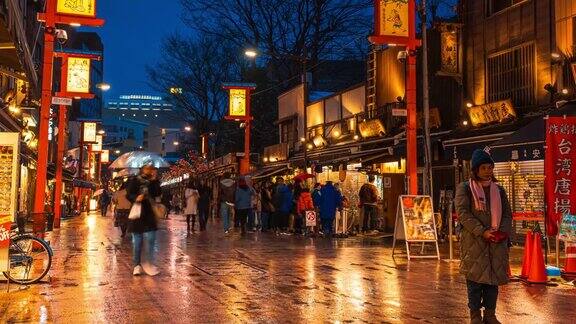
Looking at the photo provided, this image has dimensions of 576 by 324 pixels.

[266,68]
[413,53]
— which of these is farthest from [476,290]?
[266,68]

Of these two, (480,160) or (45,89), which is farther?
(45,89)

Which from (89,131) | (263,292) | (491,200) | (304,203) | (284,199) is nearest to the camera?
(491,200)

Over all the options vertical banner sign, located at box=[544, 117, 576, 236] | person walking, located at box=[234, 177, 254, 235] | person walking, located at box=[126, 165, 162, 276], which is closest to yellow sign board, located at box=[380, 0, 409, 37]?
vertical banner sign, located at box=[544, 117, 576, 236]

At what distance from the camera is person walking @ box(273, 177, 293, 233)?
22828 millimetres

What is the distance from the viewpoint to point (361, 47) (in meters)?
43.5

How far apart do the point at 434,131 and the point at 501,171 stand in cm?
367

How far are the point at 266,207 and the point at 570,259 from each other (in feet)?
44.9

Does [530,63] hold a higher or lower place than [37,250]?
higher

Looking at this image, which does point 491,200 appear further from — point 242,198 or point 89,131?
point 89,131

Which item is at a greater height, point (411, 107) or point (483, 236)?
point (411, 107)

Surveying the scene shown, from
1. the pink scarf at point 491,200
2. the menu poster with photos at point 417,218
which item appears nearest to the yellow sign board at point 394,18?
the menu poster with photos at point 417,218

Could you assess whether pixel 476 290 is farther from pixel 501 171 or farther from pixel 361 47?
pixel 361 47

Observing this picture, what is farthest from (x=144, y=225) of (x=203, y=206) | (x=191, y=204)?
(x=203, y=206)

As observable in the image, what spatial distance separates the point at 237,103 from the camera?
1409 inches
